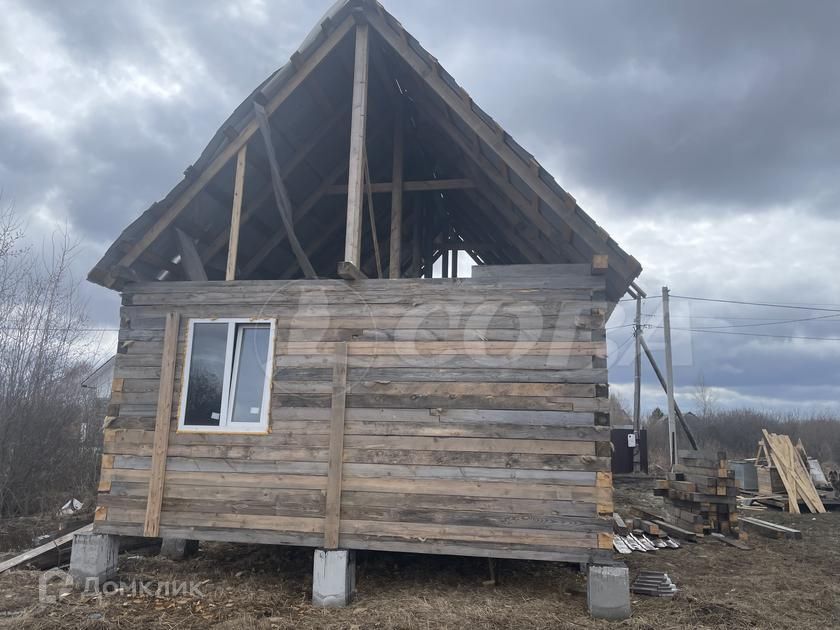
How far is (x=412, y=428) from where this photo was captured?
6973 mm

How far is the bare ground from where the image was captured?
614 cm

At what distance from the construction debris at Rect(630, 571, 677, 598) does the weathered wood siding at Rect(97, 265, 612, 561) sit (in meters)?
1.53

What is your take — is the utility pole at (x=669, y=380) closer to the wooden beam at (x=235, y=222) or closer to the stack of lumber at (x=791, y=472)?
the stack of lumber at (x=791, y=472)

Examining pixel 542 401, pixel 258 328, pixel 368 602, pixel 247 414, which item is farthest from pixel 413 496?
pixel 258 328

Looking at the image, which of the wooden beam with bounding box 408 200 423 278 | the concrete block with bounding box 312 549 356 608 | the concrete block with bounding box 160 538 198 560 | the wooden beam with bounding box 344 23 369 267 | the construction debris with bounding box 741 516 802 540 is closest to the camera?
the concrete block with bounding box 312 549 356 608

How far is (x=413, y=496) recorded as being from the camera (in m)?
6.83

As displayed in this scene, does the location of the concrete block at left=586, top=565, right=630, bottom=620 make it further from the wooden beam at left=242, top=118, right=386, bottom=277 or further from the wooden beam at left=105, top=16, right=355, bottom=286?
the wooden beam at left=105, top=16, right=355, bottom=286

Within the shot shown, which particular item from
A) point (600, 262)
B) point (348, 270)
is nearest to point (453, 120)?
point (348, 270)

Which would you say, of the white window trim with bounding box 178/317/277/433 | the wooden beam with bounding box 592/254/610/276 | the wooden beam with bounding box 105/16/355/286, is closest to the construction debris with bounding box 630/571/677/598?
the wooden beam with bounding box 592/254/610/276

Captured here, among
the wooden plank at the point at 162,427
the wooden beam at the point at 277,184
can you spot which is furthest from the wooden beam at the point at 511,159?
the wooden plank at the point at 162,427

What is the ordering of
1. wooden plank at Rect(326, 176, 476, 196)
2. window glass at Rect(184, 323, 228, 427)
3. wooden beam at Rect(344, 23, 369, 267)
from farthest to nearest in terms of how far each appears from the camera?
wooden plank at Rect(326, 176, 476, 196), window glass at Rect(184, 323, 228, 427), wooden beam at Rect(344, 23, 369, 267)

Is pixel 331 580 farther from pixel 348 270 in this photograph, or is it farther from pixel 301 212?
pixel 301 212

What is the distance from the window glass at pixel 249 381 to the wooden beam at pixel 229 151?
6.35 ft

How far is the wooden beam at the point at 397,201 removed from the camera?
843cm
